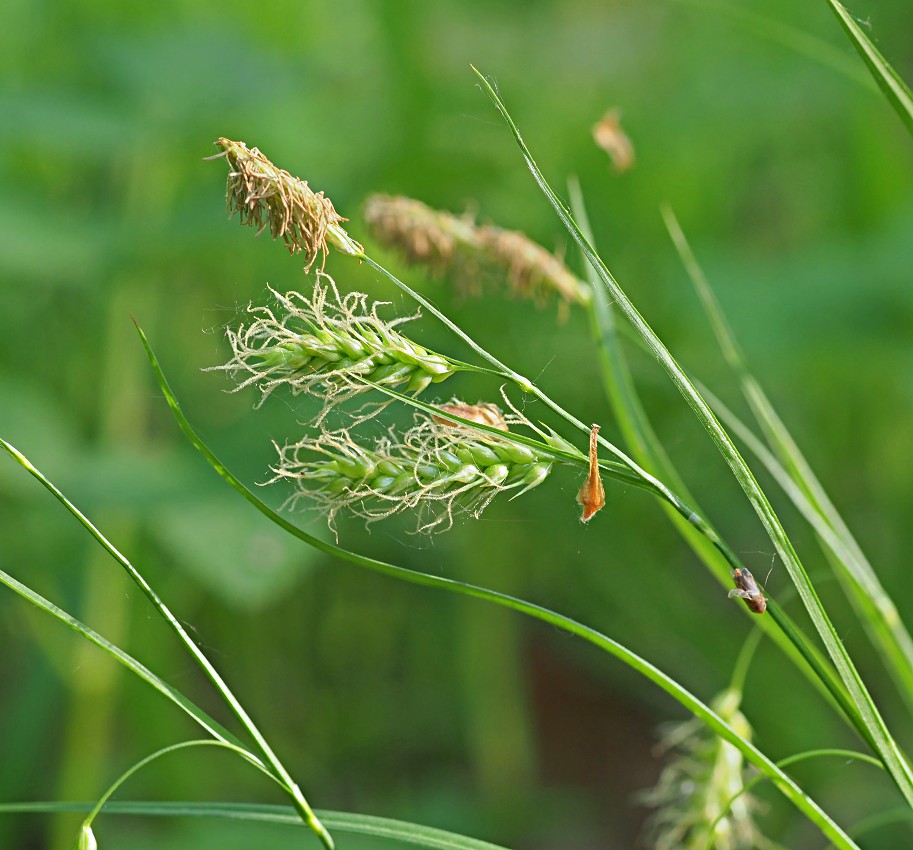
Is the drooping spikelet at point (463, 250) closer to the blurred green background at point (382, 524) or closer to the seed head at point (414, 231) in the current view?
the seed head at point (414, 231)

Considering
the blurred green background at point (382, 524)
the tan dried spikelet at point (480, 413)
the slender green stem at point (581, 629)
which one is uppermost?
the tan dried spikelet at point (480, 413)

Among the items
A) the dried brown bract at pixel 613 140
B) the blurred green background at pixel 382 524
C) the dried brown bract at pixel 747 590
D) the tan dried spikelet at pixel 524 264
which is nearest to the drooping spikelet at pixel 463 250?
the tan dried spikelet at pixel 524 264

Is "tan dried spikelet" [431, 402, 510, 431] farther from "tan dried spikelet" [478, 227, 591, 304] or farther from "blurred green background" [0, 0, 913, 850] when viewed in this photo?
"blurred green background" [0, 0, 913, 850]

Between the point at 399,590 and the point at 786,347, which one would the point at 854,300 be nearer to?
the point at 786,347

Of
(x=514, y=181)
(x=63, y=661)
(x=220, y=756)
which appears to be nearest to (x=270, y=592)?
(x=63, y=661)

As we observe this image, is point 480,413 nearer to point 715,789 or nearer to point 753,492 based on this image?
point 753,492

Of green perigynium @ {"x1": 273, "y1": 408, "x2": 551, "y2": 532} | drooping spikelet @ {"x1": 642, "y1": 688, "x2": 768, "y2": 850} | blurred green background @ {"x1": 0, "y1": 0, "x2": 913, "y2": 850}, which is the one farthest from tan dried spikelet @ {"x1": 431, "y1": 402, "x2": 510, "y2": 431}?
blurred green background @ {"x1": 0, "y1": 0, "x2": 913, "y2": 850}
